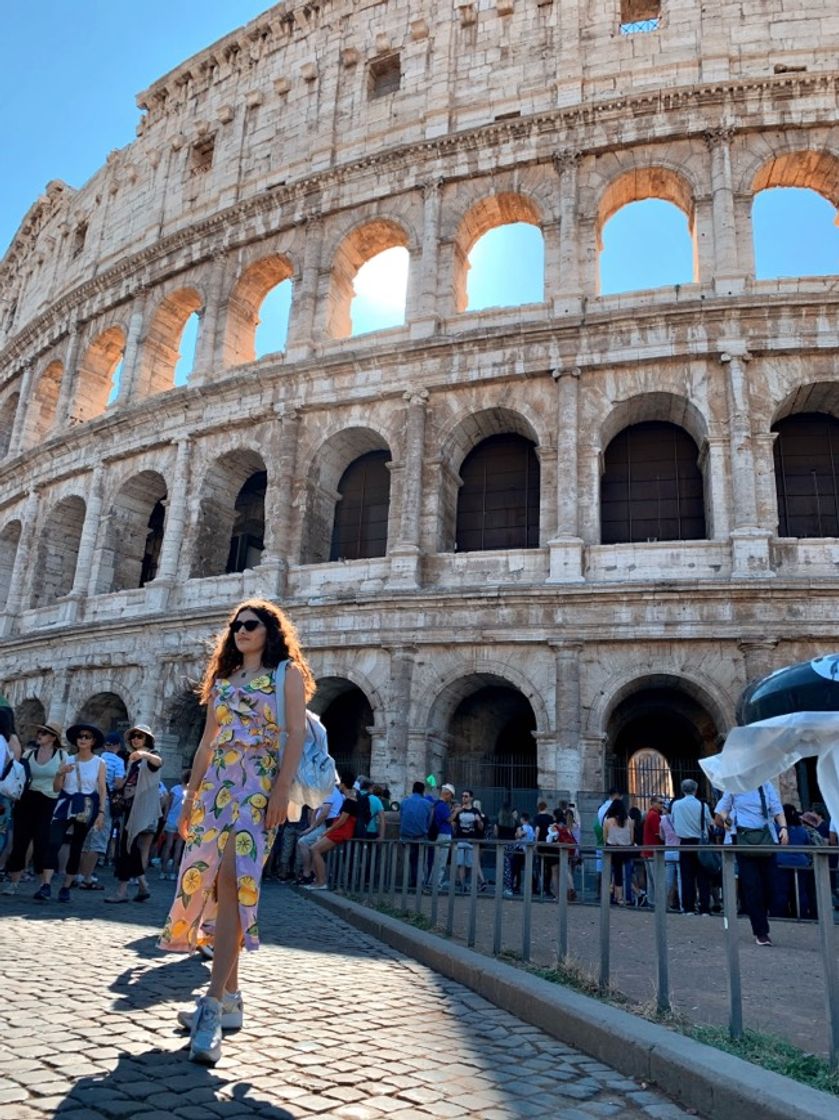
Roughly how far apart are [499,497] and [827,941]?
1292 cm

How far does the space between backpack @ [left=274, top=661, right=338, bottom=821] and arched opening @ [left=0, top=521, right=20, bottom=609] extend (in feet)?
67.7

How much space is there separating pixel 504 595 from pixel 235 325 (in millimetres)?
9783

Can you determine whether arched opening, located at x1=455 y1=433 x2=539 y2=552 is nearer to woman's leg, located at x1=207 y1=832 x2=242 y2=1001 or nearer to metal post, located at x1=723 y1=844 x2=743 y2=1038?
metal post, located at x1=723 y1=844 x2=743 y2=1038

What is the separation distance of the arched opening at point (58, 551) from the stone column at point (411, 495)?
9390 mm

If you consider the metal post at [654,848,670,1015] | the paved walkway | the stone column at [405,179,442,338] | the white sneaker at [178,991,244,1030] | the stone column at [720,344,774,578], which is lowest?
the paved walkway

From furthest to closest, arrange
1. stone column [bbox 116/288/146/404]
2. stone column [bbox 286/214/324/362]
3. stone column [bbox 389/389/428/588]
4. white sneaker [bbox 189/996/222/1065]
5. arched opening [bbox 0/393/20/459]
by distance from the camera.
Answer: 1. arched opening [bbox 0/393/20/459]
2. stone column [bbox 116/288/146/404]
3. stone column [bbox 286/214/324/362]
4. stone column [bbox 389/389/428/588]
5. white sneaker [bbox 189/996/222/1065]

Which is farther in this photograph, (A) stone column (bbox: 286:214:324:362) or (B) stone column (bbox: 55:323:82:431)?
(B) stone column (bbox: 55:323:82:431)

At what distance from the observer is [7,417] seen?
25906mm

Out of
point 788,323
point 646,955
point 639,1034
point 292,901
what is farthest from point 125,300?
point 639,1034

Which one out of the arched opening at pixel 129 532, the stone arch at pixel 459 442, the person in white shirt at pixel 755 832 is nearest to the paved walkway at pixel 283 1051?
the person in white shirt at pixel 755 832

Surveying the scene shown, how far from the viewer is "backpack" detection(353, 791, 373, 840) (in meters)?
10.3

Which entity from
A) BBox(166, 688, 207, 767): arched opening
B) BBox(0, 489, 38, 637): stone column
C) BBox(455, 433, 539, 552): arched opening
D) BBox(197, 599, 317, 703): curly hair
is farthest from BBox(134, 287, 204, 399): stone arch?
BBox(197, 599, 317, 703): curly hair

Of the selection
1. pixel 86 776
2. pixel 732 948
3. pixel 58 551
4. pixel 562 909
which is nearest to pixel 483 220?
pixel 58 551

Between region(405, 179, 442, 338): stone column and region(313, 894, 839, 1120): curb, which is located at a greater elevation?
region(405, 179, 442, 338): stone column
